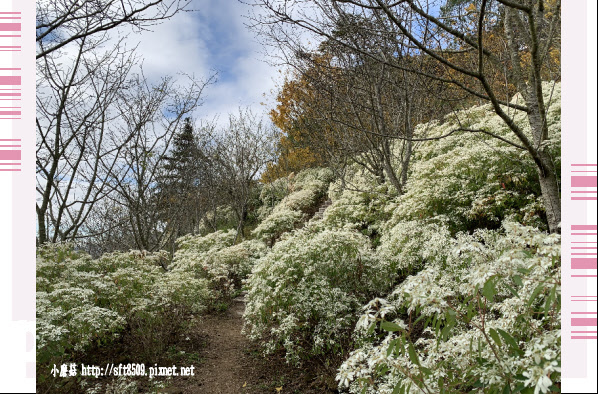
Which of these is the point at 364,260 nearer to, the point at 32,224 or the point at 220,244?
the point at 32,224

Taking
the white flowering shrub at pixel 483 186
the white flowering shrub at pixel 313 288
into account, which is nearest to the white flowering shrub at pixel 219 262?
the white flowering shrub at pixel 313 288

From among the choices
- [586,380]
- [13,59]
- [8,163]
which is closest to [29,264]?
[8,163]

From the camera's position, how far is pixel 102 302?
12.7ft

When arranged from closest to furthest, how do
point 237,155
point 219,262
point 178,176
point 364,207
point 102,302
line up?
point 102,302 → point 364,207 → point 219,262 → point 178,176 → point 237,155

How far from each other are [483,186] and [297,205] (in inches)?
308

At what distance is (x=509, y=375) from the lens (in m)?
1.37

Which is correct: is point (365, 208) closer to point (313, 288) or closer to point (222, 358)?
point (313, 288)

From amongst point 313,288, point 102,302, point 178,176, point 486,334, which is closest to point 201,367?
point 102,302

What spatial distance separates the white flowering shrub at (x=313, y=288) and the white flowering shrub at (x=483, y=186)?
108 centimetres

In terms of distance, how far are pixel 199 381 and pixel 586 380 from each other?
3578mm

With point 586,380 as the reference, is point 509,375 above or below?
below

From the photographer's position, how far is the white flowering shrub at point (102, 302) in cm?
270

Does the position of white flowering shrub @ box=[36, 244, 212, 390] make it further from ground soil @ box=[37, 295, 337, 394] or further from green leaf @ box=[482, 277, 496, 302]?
green leaf @ box=[482, 277, 496, 302]

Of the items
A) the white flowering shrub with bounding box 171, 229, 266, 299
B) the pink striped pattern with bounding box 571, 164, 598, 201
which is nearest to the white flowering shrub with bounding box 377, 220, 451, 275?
the pink striped pattern with bounding box 571, 164, 598, 201
